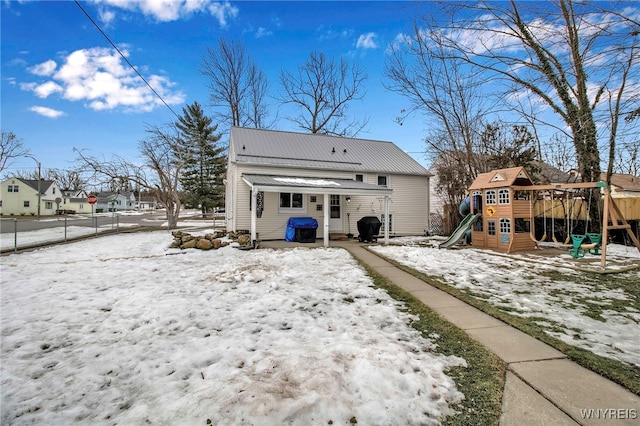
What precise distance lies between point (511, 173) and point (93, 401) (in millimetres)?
12721

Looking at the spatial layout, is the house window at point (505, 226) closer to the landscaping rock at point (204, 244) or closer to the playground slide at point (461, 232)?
the playground slide at point (461, 232)

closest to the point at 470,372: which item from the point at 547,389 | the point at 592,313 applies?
the point at 547,389

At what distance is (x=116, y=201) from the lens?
2274 inches

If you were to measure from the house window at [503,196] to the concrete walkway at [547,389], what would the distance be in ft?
27.2

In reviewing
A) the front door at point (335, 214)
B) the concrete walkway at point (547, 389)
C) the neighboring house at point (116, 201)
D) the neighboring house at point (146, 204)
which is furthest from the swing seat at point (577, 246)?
the neighboring house at point (146, 204)

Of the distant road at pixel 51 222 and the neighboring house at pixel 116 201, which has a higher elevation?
the neighboring house at pixel 116 201

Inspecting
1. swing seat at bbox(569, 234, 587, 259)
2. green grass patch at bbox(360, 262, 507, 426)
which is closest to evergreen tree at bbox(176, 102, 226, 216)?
swing seat at bbox(569, 234, 587, 259)

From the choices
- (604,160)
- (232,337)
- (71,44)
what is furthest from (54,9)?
(604,160)

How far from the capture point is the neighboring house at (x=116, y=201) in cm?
6444

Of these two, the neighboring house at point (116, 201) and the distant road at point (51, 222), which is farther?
the neighboring house at point (116, 201)

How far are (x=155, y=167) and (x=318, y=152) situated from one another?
39.5ft

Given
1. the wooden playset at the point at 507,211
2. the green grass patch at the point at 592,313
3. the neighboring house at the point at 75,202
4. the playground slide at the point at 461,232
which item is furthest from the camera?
the neighboring house at the point at 75,202

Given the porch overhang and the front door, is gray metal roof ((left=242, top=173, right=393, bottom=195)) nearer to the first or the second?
the porch overhang

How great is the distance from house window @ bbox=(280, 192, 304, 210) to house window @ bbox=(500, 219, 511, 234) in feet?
28.5
